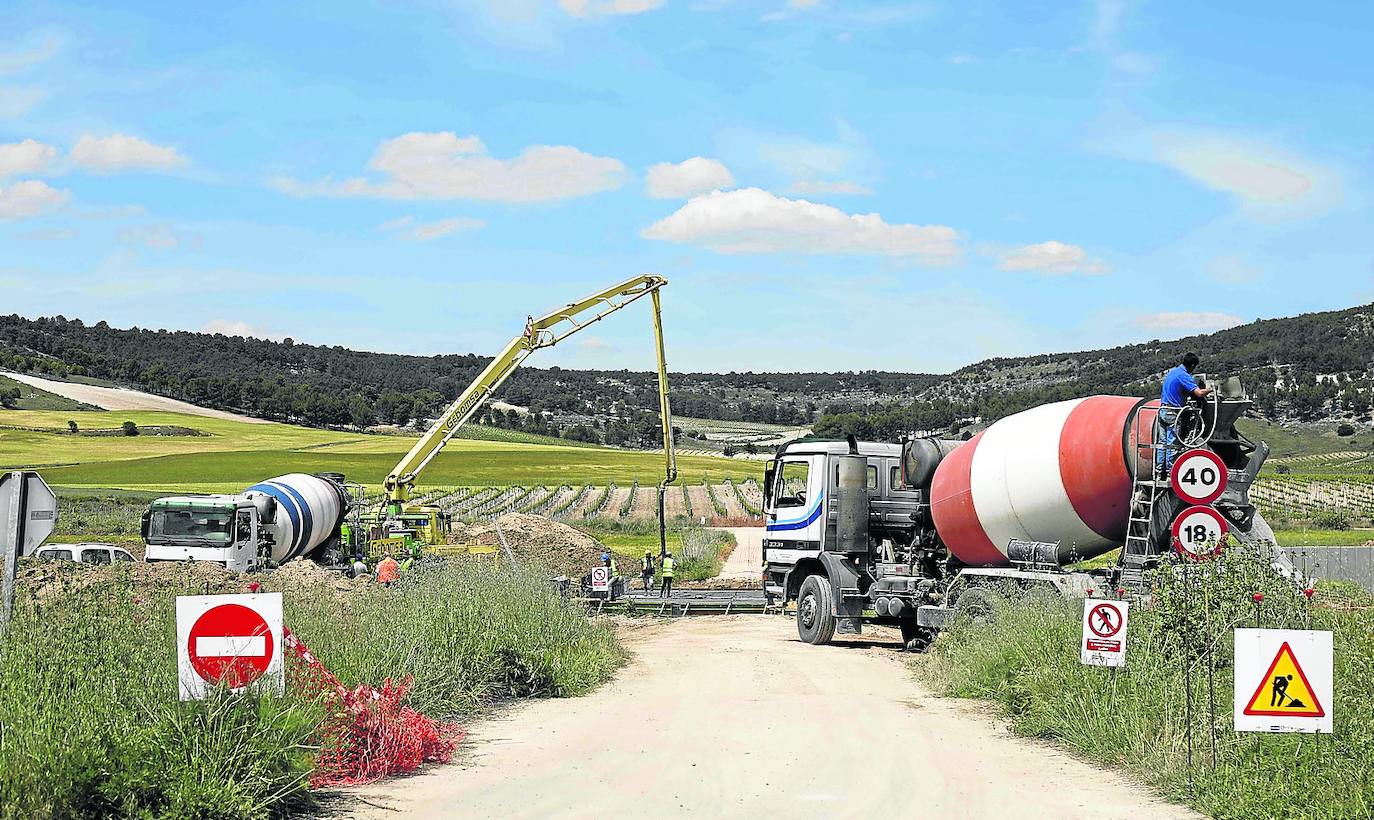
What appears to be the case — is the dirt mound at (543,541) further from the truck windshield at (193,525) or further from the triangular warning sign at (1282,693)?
the triangular warning sign at (1282,693)

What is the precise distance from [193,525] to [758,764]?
21246 millimetres

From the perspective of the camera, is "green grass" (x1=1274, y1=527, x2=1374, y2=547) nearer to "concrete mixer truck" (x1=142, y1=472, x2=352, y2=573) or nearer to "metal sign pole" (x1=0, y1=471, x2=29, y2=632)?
"concrete mixer truck" (x1=142, y1=472, x2=352, y2=573)

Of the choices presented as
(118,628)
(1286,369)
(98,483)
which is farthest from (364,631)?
(1286,369)

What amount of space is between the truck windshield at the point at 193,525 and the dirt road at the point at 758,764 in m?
15.1

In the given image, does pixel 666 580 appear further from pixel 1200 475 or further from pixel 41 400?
pixel 41 400

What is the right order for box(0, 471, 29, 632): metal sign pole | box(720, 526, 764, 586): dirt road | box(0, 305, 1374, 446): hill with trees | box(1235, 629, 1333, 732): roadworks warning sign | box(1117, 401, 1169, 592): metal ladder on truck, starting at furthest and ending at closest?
box(0, 305, 1374, 446): hill with trees → box(720, 526, 764, 586): dirt road → box(1117, 401, 1169, 592): metal ladder on truck → box(0, 471, 29, 632): metal sign pole → box(1235, 629, 1333, 732): roadworks warning sign

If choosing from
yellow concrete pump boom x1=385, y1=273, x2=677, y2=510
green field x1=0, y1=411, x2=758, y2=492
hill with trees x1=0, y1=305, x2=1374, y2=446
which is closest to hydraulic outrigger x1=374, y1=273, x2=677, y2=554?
yellow concrete pump boom x1=385, y1=273, x2=677, y2=510

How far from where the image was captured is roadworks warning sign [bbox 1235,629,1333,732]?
8680 mm

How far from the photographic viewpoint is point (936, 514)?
21516 mm

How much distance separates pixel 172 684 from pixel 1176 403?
12091mm

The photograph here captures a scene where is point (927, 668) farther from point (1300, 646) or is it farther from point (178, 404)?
point (178, 404)

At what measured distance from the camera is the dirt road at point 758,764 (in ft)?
31.8

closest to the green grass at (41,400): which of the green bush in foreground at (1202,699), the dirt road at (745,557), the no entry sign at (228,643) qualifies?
the dirt road at (745,557)

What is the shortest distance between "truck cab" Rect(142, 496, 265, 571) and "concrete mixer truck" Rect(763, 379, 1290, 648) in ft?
40.7
